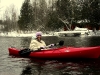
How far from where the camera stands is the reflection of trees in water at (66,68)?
36.0 ft

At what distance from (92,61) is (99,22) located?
4528cm

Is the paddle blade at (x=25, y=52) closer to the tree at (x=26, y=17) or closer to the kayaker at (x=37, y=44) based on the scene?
the kayaker at (x=37, y=44)

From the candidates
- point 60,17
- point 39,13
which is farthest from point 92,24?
point 39,13

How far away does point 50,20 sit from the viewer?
63.0 meters

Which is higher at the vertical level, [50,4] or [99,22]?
[50,4]

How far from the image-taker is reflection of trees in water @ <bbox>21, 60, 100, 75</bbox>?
10977 millimetres

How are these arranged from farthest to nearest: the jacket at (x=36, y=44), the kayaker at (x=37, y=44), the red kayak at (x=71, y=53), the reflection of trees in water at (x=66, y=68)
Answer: the jacket at (x=36, y=44)
the kayaker at (x=37, y=44)
the red kayak at (x=71, y=53)
the reflection of trees in water at (x=66, y=68)

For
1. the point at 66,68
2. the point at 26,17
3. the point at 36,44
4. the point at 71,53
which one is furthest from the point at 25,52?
the point at 26,17

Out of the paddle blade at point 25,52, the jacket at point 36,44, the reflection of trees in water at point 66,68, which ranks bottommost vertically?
the reflection of trees in water at point 66,68

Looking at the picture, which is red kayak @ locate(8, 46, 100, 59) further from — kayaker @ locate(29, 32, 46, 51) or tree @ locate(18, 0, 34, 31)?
tree @ locate(18, 0, 34, 31)

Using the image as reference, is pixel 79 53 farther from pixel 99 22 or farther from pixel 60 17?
pixel 60 17

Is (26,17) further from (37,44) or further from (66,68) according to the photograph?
(66,68)

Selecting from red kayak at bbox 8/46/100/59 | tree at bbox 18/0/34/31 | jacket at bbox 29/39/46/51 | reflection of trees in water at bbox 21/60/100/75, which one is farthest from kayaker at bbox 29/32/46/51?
tree at bbox 18/0/34/31

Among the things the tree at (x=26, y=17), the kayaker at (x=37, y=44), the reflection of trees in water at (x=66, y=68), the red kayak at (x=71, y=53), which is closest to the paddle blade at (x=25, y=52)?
the kayaker at (x=37, y=44)
